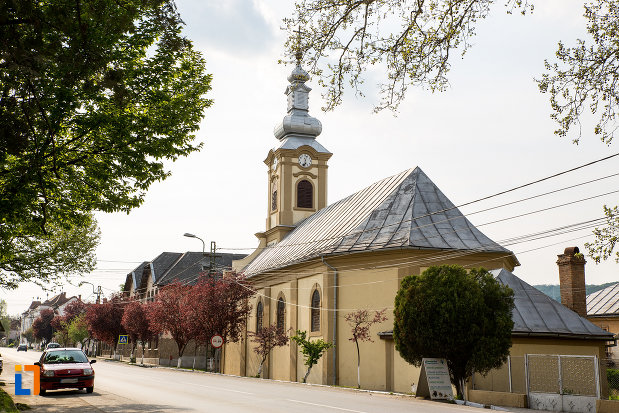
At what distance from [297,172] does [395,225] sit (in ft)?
58.3

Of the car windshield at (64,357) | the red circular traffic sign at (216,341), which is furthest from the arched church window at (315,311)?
the car windshield at (64,357)

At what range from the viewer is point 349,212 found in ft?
127

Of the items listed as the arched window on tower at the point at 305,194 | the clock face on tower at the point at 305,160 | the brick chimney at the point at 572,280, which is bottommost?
the brick chimney at the point at 572,280

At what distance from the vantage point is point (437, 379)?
66.6ft

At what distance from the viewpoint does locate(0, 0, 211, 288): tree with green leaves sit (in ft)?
34.0

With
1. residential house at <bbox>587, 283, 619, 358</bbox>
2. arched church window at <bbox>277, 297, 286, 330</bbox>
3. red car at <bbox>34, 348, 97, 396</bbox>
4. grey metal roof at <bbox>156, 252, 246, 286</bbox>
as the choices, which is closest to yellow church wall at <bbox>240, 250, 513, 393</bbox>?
arched church window at <bbox>277, 297, 286, 330</bbox>

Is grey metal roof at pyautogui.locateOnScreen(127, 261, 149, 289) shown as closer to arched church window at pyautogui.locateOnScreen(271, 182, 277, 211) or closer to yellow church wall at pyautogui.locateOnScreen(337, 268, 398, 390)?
arched church window at pyautogui.locateOnScreen(271, 182, 277, 211)

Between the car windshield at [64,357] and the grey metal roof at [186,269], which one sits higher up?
the grey metal roof at [186,269]

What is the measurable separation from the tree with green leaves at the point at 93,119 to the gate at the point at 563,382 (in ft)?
40.5

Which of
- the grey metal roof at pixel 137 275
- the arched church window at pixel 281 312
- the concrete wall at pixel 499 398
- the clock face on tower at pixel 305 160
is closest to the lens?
the concrete wall at pixel 499 398

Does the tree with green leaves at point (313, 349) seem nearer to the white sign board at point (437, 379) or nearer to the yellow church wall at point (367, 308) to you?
the yellow church wall at point (367, 308)

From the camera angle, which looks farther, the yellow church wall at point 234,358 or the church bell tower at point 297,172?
the church bell tower at point 297,172

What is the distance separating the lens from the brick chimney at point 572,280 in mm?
34750

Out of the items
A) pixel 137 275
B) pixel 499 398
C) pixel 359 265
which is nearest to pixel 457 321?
pixel 499 398
